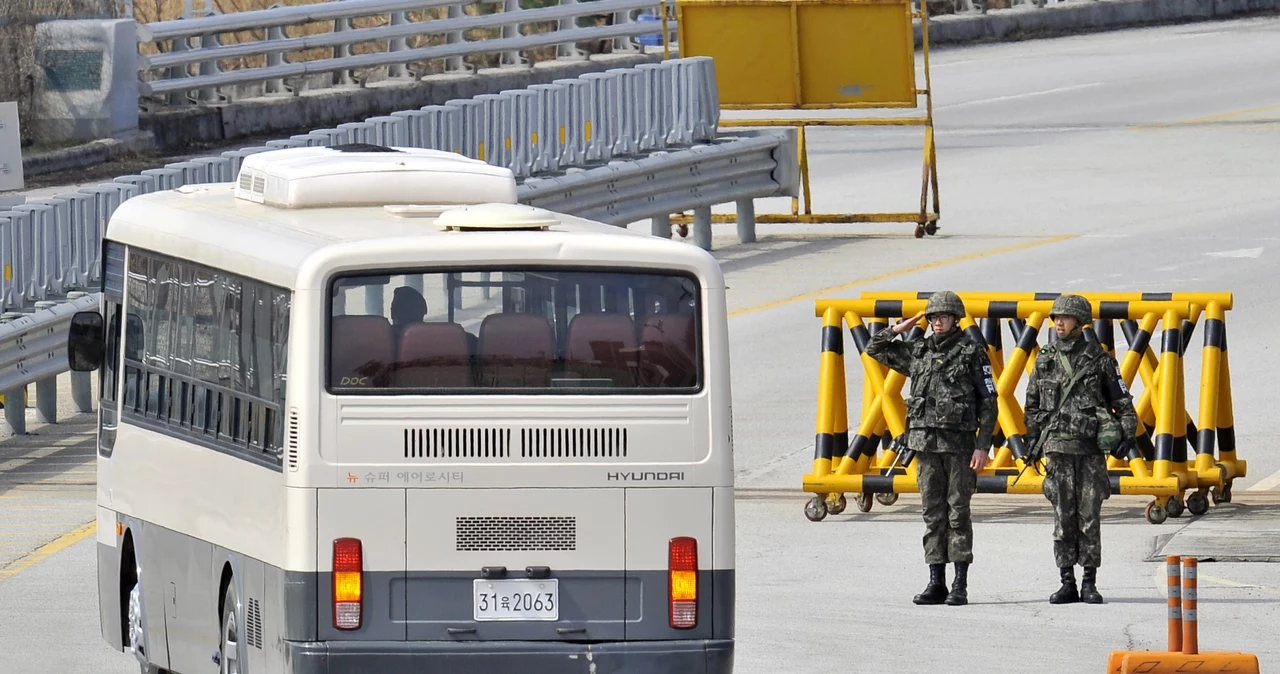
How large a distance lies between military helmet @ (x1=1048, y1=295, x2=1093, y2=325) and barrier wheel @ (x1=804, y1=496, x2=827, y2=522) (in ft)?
8.79

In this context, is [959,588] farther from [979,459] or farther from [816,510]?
[816,510]

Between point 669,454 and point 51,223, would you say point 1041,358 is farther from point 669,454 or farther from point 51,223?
point 51,223

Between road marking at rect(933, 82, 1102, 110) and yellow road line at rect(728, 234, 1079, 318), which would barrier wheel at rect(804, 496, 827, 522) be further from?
road marking at rect(933, 82, 1102, 110)

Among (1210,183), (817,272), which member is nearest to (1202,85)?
(1210,183)

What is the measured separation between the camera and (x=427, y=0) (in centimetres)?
3309

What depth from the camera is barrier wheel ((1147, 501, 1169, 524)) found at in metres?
14.9

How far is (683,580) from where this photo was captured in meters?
10.2

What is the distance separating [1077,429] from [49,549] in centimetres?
599

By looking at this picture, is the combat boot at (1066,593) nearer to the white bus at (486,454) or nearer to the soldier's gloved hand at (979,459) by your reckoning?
the soldier's gloved hand at (979,459)

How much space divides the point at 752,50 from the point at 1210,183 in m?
5.88

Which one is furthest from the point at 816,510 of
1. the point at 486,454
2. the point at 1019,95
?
the point at 1019,95

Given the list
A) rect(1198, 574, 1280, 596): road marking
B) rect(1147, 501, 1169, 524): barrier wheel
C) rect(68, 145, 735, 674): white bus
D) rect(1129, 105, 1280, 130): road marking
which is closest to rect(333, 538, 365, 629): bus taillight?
rect(68, 145, 735, 674): white bus

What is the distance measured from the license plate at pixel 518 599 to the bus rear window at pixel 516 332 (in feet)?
2.54

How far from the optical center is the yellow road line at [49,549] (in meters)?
14.2
